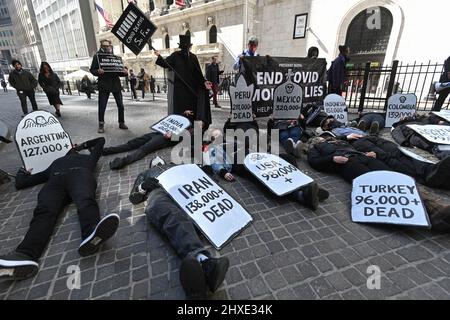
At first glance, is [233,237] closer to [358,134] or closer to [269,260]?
[269,260]

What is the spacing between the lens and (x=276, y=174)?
324 cm

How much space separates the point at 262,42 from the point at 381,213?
2123 centimetres

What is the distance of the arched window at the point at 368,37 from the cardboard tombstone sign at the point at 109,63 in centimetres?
1634

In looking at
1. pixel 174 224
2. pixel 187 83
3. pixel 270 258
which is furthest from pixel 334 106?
pixel 174 224

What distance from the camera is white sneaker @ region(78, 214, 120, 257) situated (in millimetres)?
2115

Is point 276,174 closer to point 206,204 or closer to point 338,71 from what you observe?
point 206,204

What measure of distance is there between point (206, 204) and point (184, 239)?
523 mm

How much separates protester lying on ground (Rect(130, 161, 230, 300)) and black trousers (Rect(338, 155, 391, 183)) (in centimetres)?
252

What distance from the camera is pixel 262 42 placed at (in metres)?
20.7

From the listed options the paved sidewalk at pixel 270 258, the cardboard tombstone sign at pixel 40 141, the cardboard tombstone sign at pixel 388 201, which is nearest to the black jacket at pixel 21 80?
the cardboard tombstone sign at pixel 40 141

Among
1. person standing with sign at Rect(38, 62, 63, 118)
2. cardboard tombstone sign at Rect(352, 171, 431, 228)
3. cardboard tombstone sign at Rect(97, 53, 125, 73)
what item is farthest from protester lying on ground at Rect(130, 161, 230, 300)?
person standing with sign at Rect(38, 62, 63, 118)

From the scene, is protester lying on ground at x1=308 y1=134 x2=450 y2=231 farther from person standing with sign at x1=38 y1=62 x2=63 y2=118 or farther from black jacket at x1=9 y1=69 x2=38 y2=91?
black jacket at x1=9 y1=69 x2=38 y2=91

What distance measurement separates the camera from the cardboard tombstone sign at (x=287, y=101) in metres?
5.80
